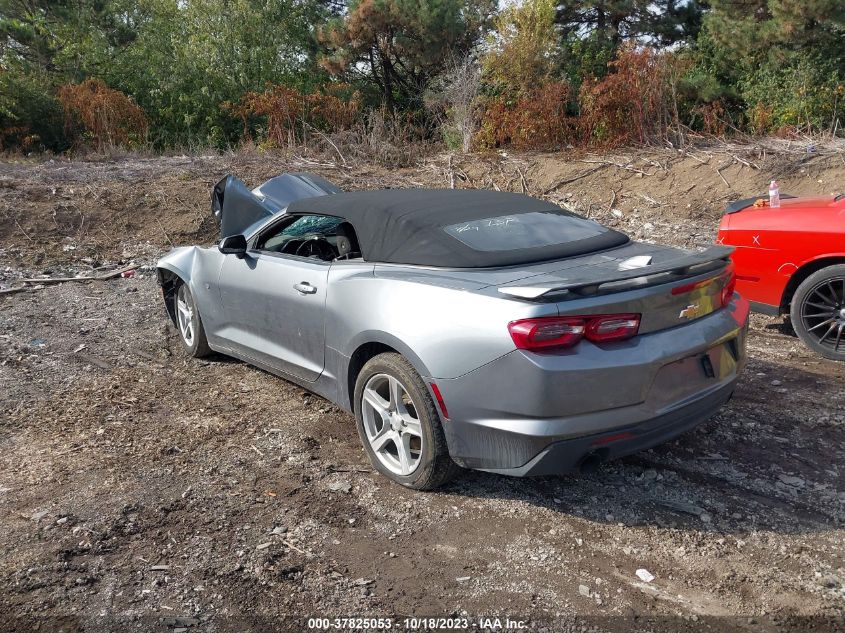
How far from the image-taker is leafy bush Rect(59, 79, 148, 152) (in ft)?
57.1

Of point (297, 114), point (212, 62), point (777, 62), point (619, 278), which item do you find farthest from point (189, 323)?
point (212, 62)

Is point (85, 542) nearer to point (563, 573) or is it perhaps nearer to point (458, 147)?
point (563, 573)

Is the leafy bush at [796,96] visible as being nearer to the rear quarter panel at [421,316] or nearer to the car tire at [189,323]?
the car tire at [189,323]

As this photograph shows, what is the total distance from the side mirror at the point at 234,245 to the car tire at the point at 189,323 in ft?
3.20

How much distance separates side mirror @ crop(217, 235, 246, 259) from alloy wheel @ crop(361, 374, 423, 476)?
1733mm

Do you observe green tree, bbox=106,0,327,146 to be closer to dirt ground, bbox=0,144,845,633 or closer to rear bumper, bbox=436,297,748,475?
dirt ground, bbox=0,144,845,633

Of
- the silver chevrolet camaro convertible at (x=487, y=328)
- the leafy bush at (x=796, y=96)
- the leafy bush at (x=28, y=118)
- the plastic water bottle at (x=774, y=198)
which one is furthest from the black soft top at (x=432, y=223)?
the leafy bush at (x=28, y=118)

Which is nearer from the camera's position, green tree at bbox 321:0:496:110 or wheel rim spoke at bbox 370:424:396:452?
wheel rim spoke at bbox 370:424:396:452

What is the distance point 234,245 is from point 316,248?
0.66 meters

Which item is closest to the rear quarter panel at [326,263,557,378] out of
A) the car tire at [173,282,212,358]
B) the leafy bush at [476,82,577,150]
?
the car tire at [173,282,212,358]

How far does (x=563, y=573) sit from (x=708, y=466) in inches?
54.0

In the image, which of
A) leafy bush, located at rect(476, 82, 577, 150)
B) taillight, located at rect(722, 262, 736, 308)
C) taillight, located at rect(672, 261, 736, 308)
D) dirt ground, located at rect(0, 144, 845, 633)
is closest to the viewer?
dirt ground, located at rect(0, 144, 845, 633)

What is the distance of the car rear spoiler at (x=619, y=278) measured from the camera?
3.11m

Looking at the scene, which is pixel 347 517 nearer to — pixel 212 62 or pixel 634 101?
pixel 634 101
